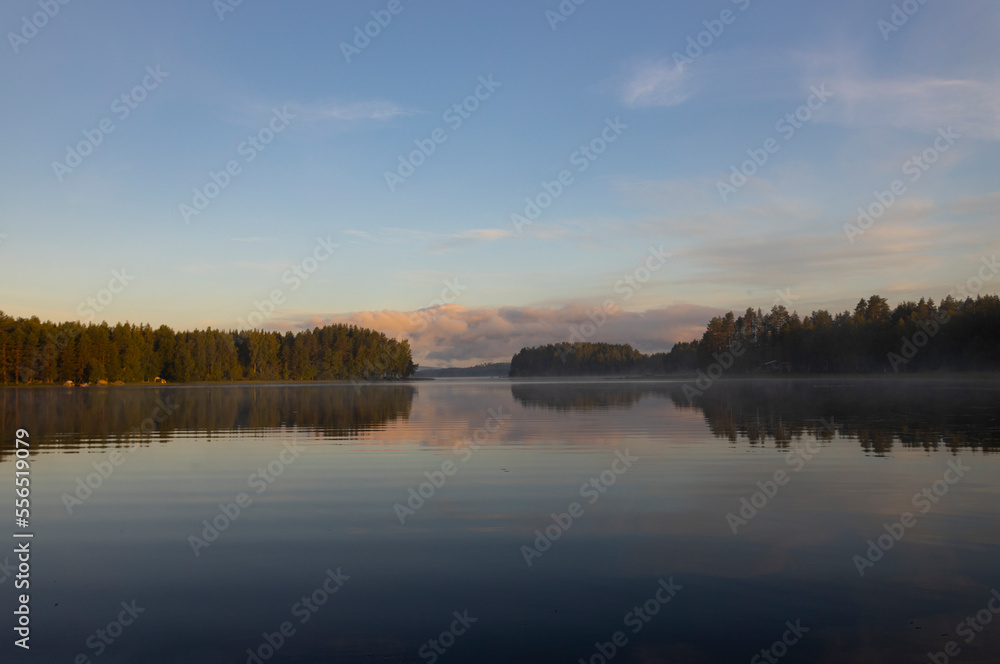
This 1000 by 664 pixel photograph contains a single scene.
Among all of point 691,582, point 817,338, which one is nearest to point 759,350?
point 817,338

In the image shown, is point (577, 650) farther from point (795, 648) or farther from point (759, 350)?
point (759, 350)

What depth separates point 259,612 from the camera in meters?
8.22
